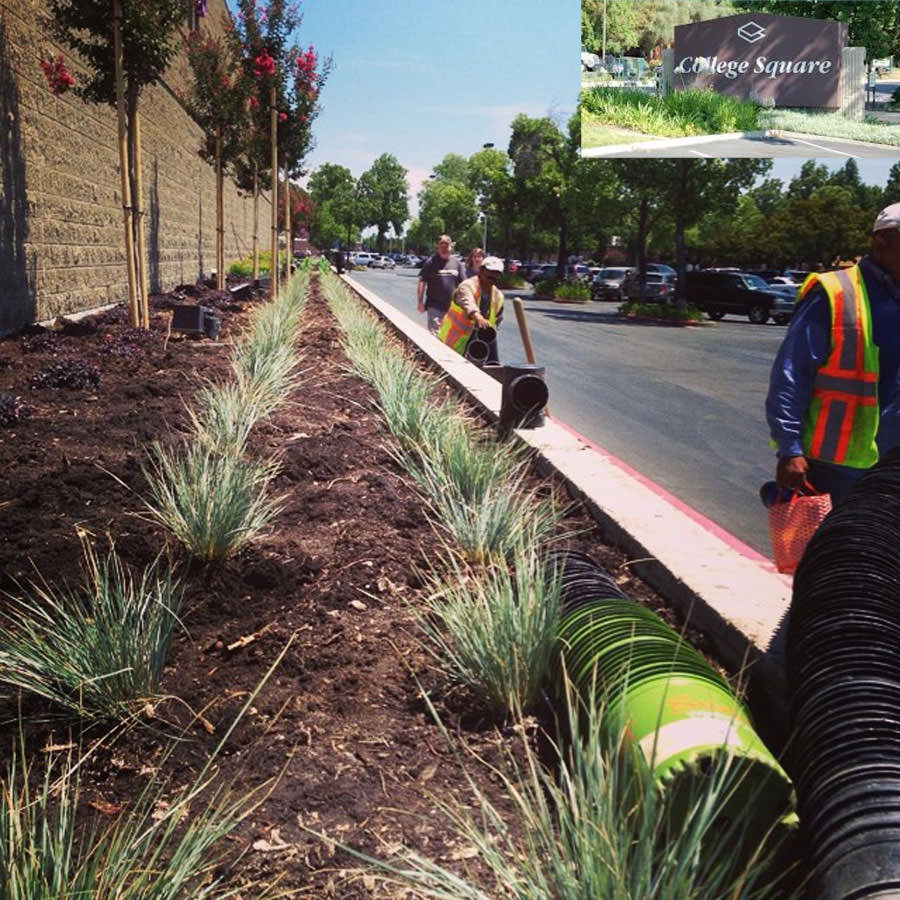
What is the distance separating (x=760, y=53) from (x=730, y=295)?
16.3 metres

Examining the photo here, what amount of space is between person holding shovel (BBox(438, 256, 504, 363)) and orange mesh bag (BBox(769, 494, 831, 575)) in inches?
212

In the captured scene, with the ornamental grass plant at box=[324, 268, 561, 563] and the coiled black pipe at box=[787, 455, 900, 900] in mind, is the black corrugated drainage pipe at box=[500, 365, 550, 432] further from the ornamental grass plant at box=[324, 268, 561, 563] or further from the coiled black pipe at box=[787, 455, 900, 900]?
the coiled black pipe at box=[787, 455, 900, 900]

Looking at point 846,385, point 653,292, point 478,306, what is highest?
point 846,385

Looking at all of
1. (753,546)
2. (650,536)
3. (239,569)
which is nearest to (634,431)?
(753,546)

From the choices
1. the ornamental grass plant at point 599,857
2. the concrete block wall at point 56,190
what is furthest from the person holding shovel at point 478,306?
the ornamental grass plant at point 599,857

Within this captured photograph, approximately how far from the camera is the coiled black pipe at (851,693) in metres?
1.97

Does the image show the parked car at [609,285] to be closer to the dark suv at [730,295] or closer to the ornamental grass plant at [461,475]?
the dark suv at [730,295]

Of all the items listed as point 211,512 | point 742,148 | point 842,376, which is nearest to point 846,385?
point 842,376

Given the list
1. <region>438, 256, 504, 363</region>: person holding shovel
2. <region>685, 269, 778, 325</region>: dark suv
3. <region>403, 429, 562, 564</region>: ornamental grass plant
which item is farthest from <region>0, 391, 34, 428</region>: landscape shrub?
<region>685, 269, 778, 325</region>: dark suv

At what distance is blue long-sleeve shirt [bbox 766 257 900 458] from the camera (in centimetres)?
369

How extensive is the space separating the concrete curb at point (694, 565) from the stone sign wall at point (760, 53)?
42.7 m

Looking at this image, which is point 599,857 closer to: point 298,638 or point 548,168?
point 298,638

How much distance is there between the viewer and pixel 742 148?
39.3 meters

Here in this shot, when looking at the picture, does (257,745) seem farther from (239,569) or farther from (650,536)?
(650,536)
